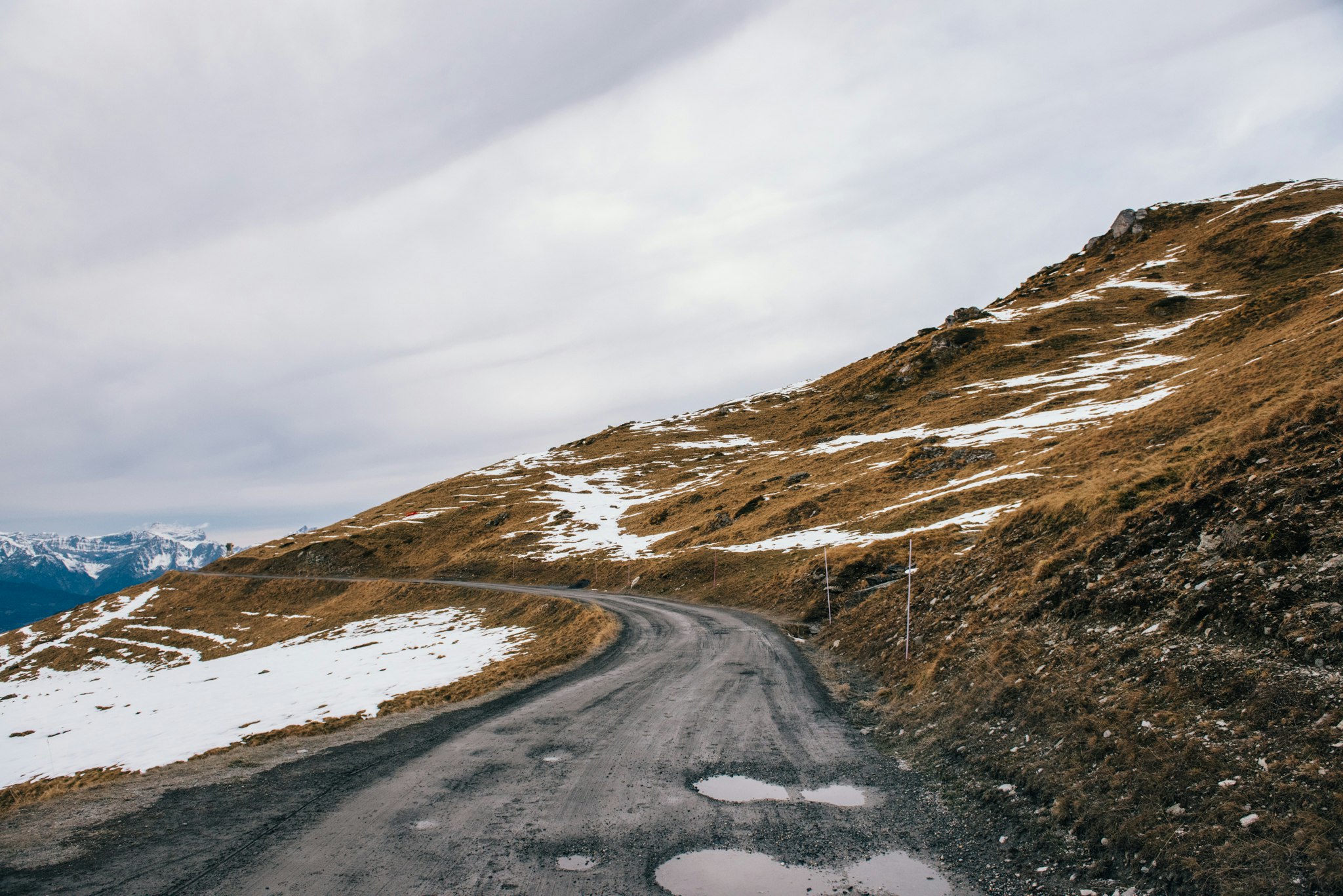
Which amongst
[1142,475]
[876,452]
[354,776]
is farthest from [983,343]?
[354,776]

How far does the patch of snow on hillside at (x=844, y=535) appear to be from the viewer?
31.8m

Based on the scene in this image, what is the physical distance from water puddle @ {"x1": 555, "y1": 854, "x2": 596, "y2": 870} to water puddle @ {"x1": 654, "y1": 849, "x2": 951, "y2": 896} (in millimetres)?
872

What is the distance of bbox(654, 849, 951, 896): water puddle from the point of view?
21.8ft

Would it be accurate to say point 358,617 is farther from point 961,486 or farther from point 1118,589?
point 1118,589

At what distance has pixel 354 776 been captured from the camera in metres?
10.4

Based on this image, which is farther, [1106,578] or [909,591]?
[909,591]

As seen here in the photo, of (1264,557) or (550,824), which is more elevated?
(1264,557)

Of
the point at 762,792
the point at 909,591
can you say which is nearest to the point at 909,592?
the point at 909,591

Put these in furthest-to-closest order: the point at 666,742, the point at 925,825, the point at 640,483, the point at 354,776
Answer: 1. the point at 640,483
2. the point at 666,742
3. the point at 354,776
4. the point at 925,825

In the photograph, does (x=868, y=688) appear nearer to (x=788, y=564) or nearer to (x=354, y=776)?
(x=354, y=776)

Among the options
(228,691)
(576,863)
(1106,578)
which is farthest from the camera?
(228,691)

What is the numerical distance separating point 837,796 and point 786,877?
261cm

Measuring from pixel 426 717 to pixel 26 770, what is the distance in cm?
1060

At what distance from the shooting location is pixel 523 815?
8633 millimetres
